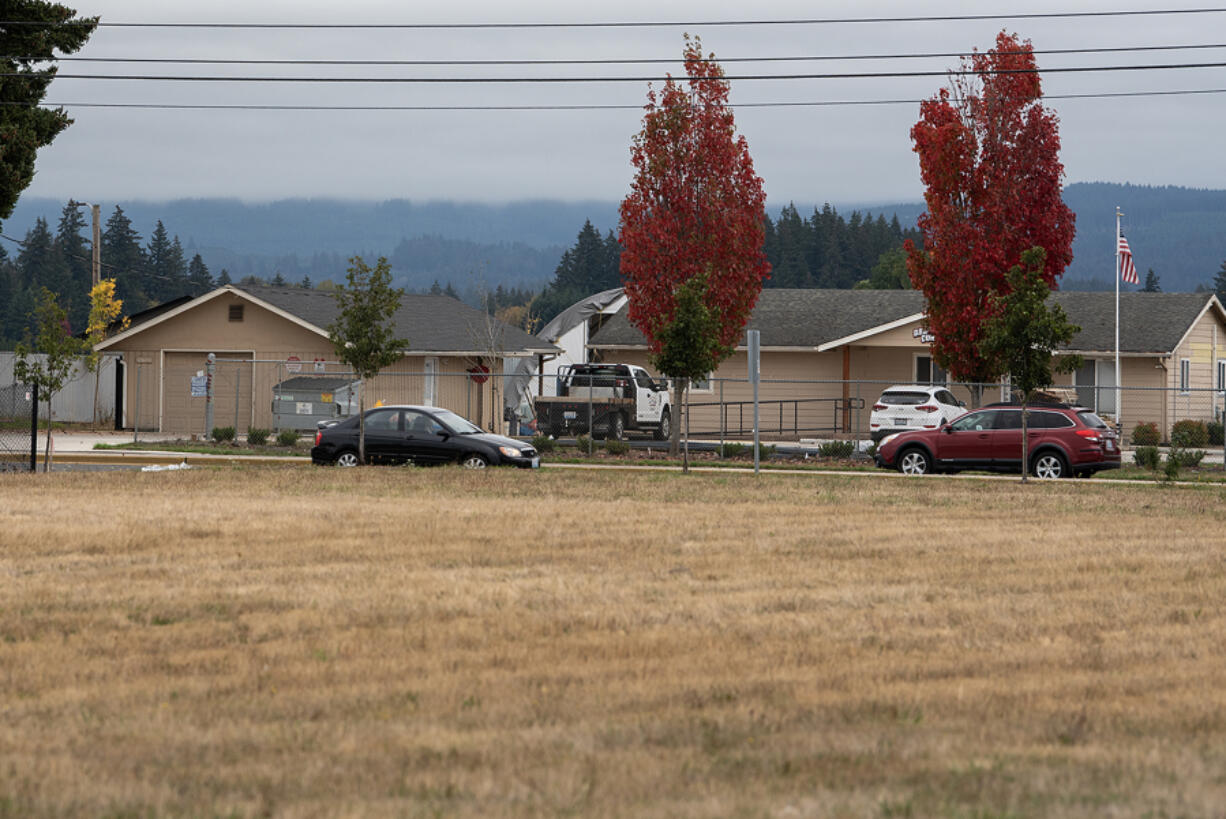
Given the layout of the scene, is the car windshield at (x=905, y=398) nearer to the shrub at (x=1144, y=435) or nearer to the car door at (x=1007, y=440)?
the car door at (x=1007, y=440)

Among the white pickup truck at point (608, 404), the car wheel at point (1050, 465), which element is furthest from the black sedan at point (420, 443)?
the car wheel at point (1050, 465)

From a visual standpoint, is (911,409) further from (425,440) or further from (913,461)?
(425,440)

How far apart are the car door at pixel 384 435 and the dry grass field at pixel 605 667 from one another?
9276mm

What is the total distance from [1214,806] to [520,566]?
7623 mm

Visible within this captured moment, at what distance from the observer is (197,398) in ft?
130

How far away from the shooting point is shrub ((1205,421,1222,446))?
35838 millimetres

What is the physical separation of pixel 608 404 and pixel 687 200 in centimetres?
511

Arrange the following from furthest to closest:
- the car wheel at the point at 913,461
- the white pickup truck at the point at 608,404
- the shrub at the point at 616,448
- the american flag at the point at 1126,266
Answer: the american flag at the point at 1126,266
the white pickup truck at the point at 608,404
the shrub at the point at 616,448
the car wheel at the point at 913,461

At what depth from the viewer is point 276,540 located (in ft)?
47.5

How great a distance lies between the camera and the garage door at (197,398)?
39406mm

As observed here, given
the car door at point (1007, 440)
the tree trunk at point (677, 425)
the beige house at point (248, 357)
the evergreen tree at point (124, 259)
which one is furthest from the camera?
the evergreen tree at point (124, 259)

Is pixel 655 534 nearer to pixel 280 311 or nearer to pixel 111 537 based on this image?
pixel 111 537

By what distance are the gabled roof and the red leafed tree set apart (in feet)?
45.6

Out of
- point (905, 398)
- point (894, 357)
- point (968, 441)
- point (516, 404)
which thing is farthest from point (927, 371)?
point (968, 441)
